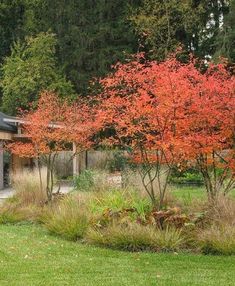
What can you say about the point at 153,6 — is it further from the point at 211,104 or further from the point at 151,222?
the point at 151,222

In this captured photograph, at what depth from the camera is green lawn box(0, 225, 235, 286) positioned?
255 inches

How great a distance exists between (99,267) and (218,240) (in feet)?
6.48

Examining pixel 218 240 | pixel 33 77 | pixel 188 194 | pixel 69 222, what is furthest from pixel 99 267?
pixel 33 77

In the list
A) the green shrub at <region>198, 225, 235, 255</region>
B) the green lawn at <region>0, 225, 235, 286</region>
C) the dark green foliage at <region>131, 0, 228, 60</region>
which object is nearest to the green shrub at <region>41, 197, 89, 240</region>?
the green lawn at <region>0, 225, 235, 286</region>

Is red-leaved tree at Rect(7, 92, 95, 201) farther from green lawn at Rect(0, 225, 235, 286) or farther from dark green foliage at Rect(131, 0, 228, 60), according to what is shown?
dark green foliage at Rect(131, 0, 228, 60)

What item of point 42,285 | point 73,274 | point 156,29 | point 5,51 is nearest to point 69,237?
point 73,274

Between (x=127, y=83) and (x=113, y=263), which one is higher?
(x=127, y=83)

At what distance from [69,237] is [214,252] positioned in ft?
8.43

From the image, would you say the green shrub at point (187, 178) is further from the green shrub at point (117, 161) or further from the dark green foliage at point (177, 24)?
the dark green foliage at point (177, 24)

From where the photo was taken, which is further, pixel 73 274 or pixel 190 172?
pixel 190 172

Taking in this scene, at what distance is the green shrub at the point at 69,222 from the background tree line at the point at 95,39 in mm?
20609

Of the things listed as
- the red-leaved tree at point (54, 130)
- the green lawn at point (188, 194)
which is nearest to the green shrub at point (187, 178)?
the green lawn at point (188, 194)

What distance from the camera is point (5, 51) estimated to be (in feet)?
125

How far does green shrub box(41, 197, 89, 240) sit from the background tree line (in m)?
20.6
